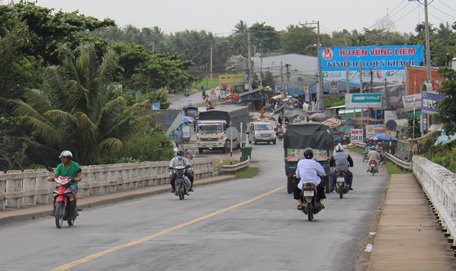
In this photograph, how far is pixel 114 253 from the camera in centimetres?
1389

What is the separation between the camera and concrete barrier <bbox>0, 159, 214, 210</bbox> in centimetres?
2353

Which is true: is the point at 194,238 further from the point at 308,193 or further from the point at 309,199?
the point at 309,199

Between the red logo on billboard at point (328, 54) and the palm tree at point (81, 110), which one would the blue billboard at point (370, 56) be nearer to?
the red logo on billboard at point (328, 54)

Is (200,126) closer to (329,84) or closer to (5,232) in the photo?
(329,84)

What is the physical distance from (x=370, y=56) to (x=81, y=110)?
62.8m

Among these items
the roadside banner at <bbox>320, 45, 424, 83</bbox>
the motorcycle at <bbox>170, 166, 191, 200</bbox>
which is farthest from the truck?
the motorcycle at <bbox>170, 166, 191, 200</bbox>

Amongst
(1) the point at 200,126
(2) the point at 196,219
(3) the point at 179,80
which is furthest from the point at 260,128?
(2) the point at 196,219

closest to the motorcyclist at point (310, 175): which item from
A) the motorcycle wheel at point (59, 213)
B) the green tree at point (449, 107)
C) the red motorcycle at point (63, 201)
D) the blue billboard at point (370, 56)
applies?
the red motorcycle at point (63, 201)

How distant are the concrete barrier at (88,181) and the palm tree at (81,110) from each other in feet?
7.49

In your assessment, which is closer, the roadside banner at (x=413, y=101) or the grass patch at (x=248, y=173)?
the grass patch at (x=248, y=173)

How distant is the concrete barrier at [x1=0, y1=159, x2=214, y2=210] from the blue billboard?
59833mm

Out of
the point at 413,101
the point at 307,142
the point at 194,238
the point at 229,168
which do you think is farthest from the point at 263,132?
the point at 194,238

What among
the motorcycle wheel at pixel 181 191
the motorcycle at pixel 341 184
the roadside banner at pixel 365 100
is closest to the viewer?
the motorcycle wheel at pixel 181 191

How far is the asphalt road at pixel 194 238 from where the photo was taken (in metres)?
12.9
